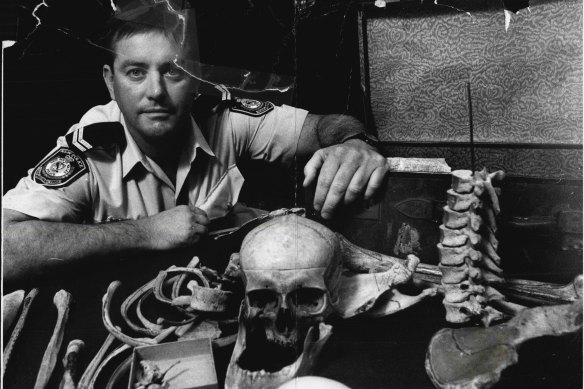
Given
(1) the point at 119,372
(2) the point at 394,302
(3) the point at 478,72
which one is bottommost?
(1) the point at 119,372

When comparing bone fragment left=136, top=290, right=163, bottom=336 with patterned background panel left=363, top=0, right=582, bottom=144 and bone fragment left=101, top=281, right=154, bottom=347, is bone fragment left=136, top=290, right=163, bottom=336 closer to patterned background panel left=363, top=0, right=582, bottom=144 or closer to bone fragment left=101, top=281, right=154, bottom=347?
bone fragment left=101, top=281, right=154, bottom=347

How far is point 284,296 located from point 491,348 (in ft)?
1.29

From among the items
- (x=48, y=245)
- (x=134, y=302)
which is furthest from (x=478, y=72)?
(x=48, y=245)

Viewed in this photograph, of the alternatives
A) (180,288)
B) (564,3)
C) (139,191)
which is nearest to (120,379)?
(180,288)

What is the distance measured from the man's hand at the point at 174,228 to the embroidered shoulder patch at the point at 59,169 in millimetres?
207

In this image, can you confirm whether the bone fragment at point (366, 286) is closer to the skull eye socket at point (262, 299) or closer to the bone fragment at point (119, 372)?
the skull eye socket at point (262, 299)

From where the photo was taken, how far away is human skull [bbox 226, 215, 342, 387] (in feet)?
3.18

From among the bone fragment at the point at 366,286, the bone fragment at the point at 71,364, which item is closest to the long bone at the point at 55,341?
the bone fragment at the point at 71,364

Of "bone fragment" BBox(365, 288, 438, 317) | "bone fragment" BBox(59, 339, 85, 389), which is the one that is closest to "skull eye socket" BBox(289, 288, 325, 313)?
"bone fragment" BBox(365, 288, 438, 317)

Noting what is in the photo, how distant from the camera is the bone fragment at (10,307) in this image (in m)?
1.09

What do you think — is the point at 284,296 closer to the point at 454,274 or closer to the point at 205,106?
the point at 454,274

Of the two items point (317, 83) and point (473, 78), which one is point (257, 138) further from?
point (473, 78)

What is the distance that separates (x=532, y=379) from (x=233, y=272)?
64 cm

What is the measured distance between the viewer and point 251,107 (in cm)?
126
